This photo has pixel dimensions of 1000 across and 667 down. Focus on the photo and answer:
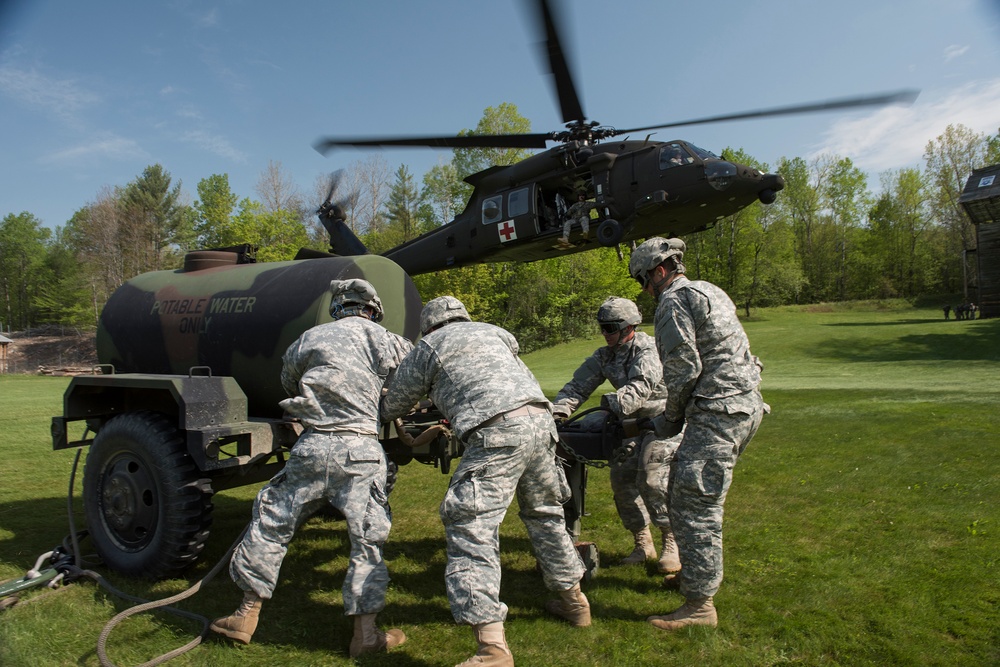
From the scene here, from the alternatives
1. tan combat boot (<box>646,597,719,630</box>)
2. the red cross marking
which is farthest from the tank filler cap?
the red cross marking

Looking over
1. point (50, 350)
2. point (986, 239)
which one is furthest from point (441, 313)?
point (50, 350)

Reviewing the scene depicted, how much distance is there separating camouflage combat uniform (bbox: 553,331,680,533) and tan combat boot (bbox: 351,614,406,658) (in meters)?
1.89

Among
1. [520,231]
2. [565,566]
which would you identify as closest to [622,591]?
[565,566]

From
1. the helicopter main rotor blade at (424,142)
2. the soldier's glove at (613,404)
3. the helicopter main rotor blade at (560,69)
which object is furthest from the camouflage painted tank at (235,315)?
the helicopter main rotor blade at (424,142)

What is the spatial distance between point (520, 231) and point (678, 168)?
2680mm

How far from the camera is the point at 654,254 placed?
4160 millimetres

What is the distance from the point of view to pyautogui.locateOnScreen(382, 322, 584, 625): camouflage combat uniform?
3.33m

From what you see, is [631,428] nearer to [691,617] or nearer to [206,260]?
[691,617]

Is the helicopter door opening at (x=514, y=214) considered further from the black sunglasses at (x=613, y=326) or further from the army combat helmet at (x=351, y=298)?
the army combat helmet at (x=351, y=298)

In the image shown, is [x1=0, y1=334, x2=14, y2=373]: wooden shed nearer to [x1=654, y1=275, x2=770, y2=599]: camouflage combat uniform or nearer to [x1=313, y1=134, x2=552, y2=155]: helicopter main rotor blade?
[x1=313, y1=134, x2=552, y2=155]: helicopter main rotor blade

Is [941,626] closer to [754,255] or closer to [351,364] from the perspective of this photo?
[351,364]

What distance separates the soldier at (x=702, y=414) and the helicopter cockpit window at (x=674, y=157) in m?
7.02

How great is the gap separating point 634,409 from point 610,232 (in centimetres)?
647

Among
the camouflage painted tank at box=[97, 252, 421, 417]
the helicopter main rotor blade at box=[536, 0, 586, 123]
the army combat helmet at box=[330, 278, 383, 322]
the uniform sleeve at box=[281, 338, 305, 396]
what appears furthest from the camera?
the helicopter main rotor blade at box=[536, 0, 586, 123]
